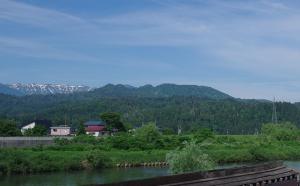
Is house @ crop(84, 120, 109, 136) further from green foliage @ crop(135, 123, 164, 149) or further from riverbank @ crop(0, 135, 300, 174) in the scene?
riverbank @ crop(0, 135, 300, 174)

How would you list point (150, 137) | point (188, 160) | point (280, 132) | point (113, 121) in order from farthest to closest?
point (280, 132) → point (113, 121) → point (150, 137) → point (188, 160)

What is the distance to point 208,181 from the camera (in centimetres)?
1422

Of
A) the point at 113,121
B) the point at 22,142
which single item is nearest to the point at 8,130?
the point at 22,142

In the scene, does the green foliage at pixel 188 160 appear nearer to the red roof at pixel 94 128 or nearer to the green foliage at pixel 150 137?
the green foliage at pixel 150 137

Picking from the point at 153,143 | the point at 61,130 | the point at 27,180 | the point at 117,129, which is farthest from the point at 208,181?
the point at 61,130

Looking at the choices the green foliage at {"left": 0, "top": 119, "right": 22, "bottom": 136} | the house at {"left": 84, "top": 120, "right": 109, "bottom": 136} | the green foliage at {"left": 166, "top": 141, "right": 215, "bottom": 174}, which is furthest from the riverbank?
the house at {"left": 84, "top": 120, "right": 109, "bottom": 136}

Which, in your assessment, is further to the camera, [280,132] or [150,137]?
[280,132]

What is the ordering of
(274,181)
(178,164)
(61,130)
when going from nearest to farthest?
(274,181) → (178,164) → (61,130)

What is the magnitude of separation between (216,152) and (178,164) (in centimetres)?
5320

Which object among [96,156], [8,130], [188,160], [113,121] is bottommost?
[96,156]

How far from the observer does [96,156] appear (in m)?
72.9

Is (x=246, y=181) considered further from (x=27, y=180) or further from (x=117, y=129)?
(x=117, y=129)

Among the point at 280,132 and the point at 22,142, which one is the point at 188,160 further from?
the point at 280,132

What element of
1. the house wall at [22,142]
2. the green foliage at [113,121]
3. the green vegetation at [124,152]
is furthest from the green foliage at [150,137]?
the green foliage at [113,121]
